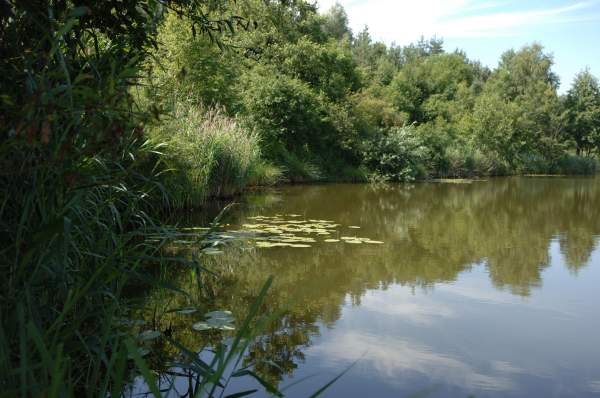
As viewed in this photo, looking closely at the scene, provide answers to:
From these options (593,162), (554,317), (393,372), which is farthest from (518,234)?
(593,162)

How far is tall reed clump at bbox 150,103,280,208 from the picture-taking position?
7121 millimetres

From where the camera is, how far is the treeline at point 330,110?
14078 millimetres

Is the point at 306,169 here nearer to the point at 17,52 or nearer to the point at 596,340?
the point at 596,340

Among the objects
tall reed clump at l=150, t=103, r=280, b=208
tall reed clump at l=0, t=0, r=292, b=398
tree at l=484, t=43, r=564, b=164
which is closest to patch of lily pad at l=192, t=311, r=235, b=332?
tall reed clump at l=0, t=0, r=292, b=398

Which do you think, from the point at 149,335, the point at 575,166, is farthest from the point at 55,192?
the point at 575,166

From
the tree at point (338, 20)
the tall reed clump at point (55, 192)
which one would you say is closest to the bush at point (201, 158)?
the tall reed clump at point (55, 192)

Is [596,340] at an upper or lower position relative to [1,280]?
lower

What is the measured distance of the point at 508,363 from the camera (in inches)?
112

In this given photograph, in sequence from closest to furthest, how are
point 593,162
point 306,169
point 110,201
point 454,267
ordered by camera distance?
point 110,201, point 454,267, point 306,169, point 593,162

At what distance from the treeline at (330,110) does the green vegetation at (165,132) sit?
0.08 m

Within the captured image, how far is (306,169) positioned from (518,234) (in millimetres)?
10059

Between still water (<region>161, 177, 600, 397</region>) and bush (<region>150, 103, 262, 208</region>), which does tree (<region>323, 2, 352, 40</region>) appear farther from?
still water (<region>161, 177, 600, 397</region>)

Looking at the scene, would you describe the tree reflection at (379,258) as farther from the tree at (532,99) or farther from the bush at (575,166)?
the bush at (575,166)

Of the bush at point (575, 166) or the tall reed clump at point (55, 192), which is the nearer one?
the tall reed clump at point (55, 192)
